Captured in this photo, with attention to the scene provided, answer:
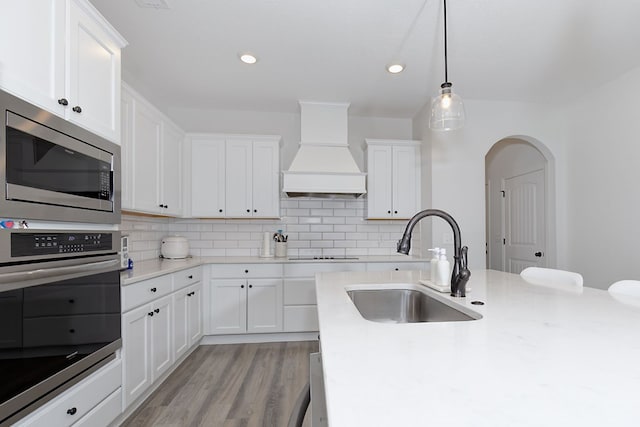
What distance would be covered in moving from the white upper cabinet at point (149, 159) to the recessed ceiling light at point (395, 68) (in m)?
2.11

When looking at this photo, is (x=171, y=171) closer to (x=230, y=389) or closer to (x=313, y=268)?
(x=313, y=268)

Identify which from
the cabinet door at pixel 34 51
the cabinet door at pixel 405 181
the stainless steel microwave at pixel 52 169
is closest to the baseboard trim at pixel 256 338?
the cabinet door at pixel 405 181

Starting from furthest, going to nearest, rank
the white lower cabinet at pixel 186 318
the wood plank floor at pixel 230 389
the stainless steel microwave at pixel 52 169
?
the white lower cabinet at pixel 186 318
the wood plank floor at pixel 230 389
the stainless steel microwave at pixel 52 169

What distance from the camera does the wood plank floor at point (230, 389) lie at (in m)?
1.91

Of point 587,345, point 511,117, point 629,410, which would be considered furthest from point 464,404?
point 511,117

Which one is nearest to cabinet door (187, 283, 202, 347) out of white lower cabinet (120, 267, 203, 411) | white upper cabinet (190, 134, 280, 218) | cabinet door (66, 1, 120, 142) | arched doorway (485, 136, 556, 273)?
white lower cabinet (120, 267, 203, 411)

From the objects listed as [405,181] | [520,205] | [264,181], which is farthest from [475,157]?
[264,181]

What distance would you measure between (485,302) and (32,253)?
1745mm

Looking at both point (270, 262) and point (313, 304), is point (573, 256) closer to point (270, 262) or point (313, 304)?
point (313, 304)

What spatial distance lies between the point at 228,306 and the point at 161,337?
2.94 ft

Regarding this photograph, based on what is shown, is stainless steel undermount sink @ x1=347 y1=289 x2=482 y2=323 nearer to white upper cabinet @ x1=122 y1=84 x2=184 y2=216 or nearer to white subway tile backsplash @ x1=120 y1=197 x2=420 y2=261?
white upper cabinet @ x1=122 y1=84 x2=184 y2=216

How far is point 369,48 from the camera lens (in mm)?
2439

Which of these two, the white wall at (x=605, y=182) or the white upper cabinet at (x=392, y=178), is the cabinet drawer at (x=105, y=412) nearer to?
the white upper cabinet at (x=392, y=178)

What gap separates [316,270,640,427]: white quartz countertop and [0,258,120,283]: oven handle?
1116 mm
